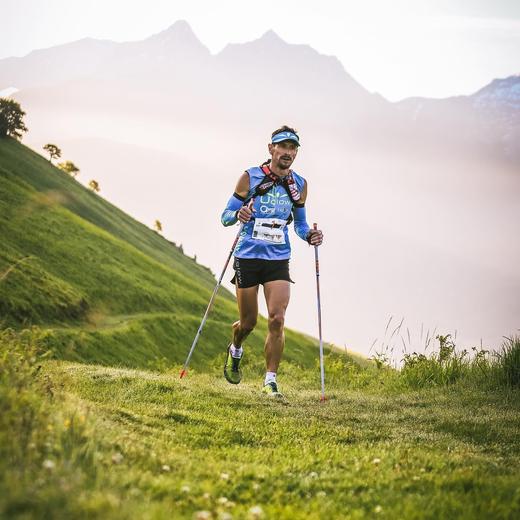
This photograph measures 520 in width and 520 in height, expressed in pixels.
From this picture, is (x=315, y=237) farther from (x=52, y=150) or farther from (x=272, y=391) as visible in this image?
(x=52, y=150)

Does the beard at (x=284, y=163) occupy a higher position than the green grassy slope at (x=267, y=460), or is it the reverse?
the beard at (x=284, y=163)

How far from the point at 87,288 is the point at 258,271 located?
41.6 meters

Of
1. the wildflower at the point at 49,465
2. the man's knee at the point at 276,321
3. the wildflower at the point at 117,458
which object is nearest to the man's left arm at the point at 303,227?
the man's knee at the point at 276,321

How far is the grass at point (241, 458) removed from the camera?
388 cm

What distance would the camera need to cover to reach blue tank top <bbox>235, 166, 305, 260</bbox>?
10609 millimetres

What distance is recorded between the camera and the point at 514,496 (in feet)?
14.9

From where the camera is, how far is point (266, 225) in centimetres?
1062

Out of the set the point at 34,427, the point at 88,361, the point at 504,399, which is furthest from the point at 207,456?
the point at 88,361

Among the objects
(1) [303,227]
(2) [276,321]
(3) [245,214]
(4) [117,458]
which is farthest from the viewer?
(1) [303,227]

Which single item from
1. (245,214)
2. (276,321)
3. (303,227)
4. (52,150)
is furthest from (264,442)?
(52,150)

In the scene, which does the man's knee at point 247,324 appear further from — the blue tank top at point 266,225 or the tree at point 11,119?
the tree at point 11,119

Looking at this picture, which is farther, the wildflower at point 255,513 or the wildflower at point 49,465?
the wildflower at point 255,513

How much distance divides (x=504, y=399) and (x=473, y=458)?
15.2 feet

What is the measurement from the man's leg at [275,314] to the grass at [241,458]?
1404 millimetres
